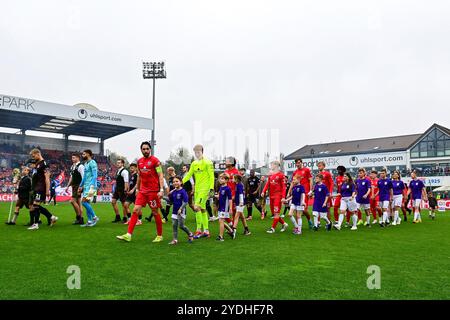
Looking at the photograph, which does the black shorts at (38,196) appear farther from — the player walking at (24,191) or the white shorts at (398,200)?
the white shorts at (398,200)

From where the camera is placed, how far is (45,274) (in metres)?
5.52

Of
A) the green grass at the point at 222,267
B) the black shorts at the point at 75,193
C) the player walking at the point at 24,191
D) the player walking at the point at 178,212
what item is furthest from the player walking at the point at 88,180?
the player walking at the point at 178,212

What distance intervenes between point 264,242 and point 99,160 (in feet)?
148

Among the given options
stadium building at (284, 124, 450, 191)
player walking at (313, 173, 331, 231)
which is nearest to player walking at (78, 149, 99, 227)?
player walking at (313, 173, 331, 231)

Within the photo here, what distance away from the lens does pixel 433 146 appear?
56.3m

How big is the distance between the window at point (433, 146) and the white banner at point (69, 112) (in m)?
38.7

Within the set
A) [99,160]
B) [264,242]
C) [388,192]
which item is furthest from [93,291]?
[99,160]

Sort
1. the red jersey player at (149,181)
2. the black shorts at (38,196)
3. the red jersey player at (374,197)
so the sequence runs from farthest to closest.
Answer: the red jersey player at (374,197) → the black shorts at (38,196) → the red jersey player at (149,181)

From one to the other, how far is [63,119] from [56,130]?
6392mm

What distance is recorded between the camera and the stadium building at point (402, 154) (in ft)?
174

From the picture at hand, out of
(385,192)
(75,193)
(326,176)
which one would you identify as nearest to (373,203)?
(385,192)

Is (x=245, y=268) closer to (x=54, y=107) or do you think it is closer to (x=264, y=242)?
(x=264, y=242)

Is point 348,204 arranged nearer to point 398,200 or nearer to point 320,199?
point 320,199

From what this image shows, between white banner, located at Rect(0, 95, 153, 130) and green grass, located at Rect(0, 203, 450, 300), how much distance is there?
31.1m
